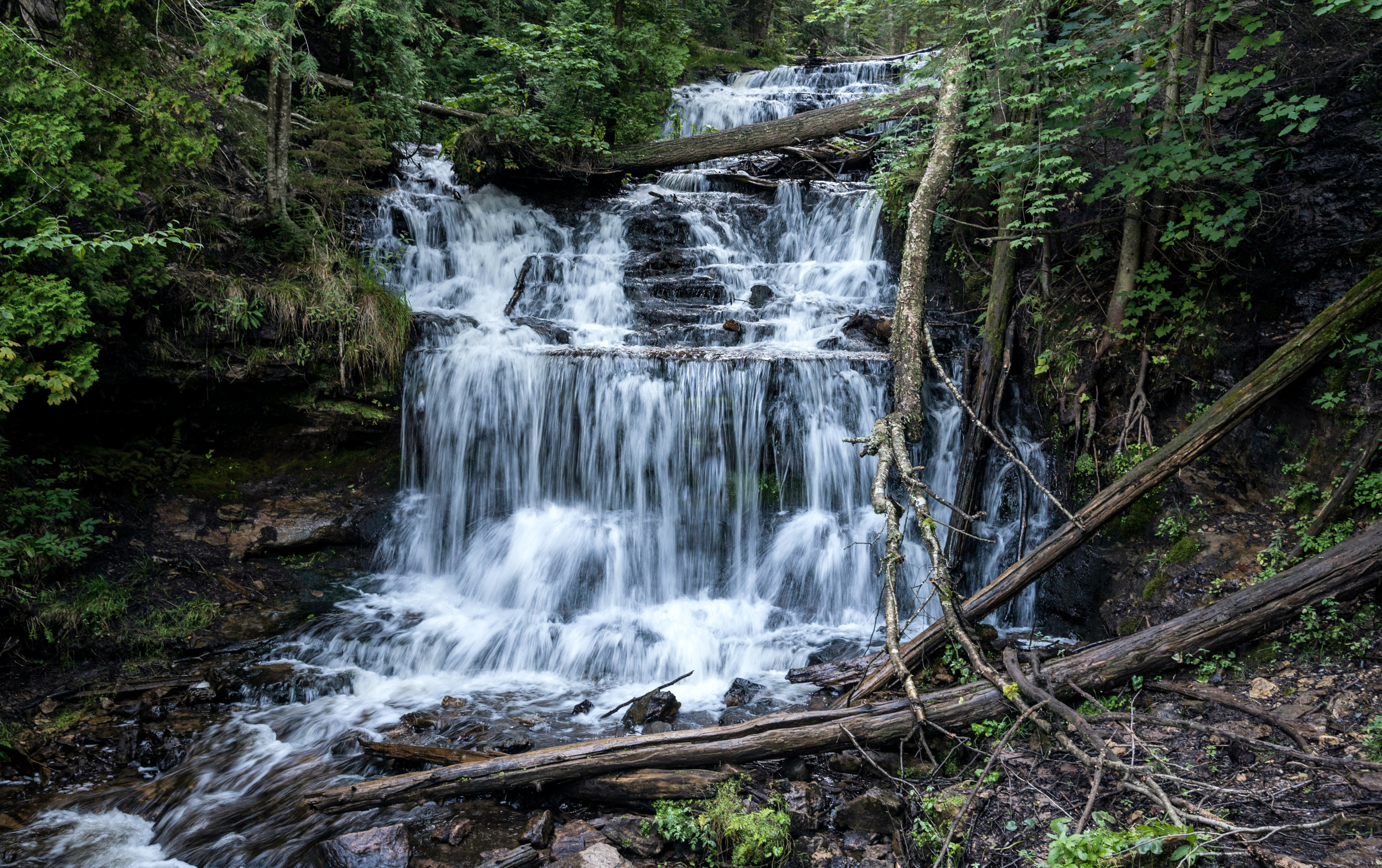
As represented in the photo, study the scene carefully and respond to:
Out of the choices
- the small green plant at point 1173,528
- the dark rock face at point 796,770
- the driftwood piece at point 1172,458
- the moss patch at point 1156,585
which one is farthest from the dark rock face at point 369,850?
the small green plant at point 1173,528

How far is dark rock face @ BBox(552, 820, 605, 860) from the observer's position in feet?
12.3

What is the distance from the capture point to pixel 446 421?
8.34 m

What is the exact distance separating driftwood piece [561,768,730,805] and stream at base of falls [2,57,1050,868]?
39.7 inches

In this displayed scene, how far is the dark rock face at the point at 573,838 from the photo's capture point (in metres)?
3.74

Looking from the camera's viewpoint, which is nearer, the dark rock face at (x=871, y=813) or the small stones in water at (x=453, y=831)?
the dark rock face at (x=871, y=813)

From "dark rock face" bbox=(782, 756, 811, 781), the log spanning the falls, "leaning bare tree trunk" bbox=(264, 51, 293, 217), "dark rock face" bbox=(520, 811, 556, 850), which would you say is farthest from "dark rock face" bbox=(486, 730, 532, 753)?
"leaning bare tree trunk" bbox=(264, 51, 293, 217)

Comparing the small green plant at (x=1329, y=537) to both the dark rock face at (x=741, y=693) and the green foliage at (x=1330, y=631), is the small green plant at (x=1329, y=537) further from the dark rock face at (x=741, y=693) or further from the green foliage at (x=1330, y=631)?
the dark rock face at (x=741, y=693)

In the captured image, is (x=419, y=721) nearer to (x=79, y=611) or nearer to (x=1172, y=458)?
(x=79, y=611)

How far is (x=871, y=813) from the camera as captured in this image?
368cm

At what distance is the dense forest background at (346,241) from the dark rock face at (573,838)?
4379 mm

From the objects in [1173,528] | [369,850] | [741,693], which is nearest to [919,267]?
[1173,528]

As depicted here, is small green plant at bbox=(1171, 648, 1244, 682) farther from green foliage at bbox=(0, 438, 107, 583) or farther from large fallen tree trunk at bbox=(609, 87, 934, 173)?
large fallen tree trunk at bbox=(609, 87, 934, 173)

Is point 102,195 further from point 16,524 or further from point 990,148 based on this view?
point 990,148

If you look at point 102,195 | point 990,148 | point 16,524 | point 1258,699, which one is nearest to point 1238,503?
point 1258,699
